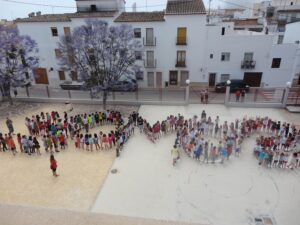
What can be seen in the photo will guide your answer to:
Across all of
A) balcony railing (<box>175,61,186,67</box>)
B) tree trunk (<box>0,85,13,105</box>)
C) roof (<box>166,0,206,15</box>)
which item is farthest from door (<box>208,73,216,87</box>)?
tree trunk (<box>0,85,13,105</box>)

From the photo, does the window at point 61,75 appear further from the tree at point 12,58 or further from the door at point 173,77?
the door at point 173,77

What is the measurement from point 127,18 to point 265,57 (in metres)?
14.1

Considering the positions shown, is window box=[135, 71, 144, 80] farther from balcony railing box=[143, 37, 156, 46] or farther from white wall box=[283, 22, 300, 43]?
white wall box=[283, 22, 300, 43]

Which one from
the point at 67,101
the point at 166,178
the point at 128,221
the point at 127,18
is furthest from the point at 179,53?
the point at 128,221

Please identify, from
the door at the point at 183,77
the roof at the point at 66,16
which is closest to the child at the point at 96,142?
the door at the point at 183,77

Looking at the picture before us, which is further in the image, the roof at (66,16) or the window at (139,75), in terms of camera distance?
the window at (139,75)

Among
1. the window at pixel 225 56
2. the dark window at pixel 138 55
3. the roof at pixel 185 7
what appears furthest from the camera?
the dark window at pixel 138 55

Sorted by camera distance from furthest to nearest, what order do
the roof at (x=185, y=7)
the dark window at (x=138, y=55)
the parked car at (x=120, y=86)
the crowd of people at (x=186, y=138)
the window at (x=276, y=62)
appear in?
the dark window at (x=138, y=55), the window at (x=276, y=62), the parked car at (x=120, y=86), the roof at (x=185, y=7), the crowd of people at (x=186, y=138)

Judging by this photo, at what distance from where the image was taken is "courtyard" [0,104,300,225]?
10.1 meters

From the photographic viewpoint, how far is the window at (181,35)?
2330 centimetres

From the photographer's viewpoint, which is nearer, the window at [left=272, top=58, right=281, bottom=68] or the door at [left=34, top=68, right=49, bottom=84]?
the window at [left=272, top=58, right=281, bottom=68]

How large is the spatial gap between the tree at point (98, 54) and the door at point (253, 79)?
12550 mm

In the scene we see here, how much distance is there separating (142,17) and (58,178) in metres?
17.7

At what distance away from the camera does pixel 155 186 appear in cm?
1153
